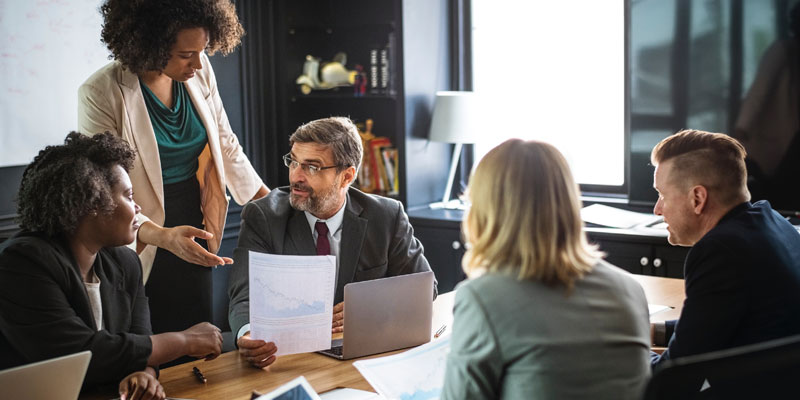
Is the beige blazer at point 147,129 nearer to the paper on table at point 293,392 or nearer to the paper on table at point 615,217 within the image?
the paper on table at point 293,392

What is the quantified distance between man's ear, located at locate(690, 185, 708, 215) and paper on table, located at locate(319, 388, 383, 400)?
0.84 metres

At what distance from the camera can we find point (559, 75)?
4.29 meters

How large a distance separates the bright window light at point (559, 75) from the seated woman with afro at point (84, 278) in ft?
7.91

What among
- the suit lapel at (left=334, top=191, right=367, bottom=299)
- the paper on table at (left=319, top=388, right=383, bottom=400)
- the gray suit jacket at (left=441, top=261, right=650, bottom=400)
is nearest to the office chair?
the gray suit jacket at (left=441, top=261, right=650, bottom=400)

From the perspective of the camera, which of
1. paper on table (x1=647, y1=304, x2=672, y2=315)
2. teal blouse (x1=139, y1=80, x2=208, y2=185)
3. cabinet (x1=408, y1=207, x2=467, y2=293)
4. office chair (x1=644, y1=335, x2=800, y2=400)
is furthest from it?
cabinet (x1=408, y1=207, x2=467, y2=293)

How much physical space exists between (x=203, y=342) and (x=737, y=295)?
3.83 ft

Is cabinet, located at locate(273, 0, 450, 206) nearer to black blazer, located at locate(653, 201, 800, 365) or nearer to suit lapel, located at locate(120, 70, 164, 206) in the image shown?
suit lapel, located at locate(120, 70, 164, 206)

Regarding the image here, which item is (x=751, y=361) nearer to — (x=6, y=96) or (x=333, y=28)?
(x=6, y=96)

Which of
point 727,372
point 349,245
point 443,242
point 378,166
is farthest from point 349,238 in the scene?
point 378,166

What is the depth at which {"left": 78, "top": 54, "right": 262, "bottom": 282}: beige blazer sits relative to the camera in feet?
8.43

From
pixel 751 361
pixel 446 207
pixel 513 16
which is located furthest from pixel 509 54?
pixel 751 361

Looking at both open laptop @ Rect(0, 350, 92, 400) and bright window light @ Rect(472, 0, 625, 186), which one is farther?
bright window light @ Rect(472, 0, 625, 186)

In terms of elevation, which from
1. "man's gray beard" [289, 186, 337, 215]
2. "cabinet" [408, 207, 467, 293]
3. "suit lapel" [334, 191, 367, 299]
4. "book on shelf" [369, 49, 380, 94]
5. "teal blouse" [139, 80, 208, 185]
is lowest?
"cabinet" [408, 207, 467, 293]

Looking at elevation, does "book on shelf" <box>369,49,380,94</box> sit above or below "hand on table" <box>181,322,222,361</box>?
above
